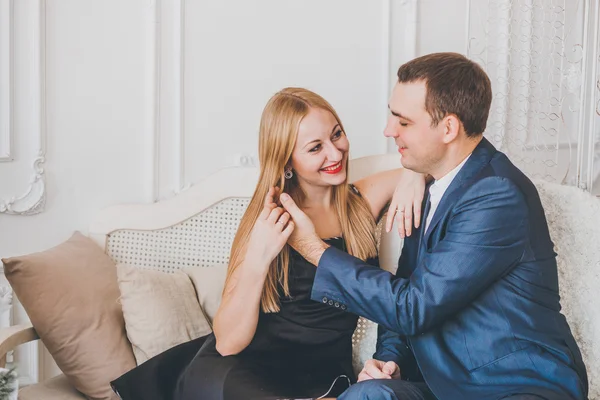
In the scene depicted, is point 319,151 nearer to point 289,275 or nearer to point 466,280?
point 289,275

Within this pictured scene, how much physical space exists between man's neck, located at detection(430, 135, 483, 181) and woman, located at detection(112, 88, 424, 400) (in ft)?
0.67

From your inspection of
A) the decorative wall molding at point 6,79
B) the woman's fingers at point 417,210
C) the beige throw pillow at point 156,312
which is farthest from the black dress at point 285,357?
the decorative wall molding at point 6,79

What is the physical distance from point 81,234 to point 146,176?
0.31 metres

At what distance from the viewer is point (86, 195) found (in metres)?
2.78

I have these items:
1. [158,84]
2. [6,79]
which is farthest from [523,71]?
[6,79]

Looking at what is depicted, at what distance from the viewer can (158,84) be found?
2.80m

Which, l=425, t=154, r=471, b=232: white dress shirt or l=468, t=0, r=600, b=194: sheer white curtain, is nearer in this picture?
l=425, t=154, r=471, b=232: white dress shirt

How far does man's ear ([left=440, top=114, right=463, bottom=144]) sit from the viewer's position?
1868 mm

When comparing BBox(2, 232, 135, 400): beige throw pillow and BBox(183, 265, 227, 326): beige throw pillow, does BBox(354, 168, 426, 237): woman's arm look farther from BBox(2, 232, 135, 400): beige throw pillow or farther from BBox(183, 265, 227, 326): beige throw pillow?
BBox(2, 232, 135, 400): beige throw pillow

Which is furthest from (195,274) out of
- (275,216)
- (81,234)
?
(275,216)

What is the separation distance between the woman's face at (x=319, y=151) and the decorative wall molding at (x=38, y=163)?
989 mm

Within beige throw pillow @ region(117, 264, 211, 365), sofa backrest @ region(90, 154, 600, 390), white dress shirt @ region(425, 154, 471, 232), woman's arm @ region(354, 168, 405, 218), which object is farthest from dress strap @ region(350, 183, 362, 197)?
beige throw pillow @ region(117, 264, 211, 365)

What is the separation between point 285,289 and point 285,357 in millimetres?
191

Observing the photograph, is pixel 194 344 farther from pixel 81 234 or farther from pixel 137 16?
pixel 137 16
